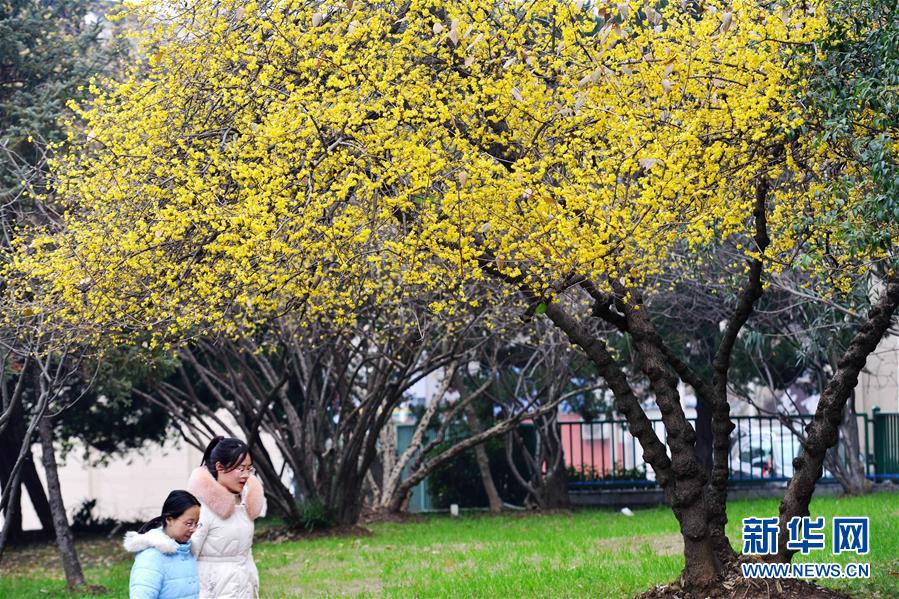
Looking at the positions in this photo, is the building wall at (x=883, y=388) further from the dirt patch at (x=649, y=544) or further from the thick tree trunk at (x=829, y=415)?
the thick tree trunk at (x=829, y=415)

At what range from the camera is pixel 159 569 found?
4785 millimetres

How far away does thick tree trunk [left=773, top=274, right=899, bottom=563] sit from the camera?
7.91m

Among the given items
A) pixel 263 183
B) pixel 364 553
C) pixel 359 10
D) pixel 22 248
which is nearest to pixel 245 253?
pixel 263 183

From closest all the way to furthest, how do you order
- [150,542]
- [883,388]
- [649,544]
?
1. [150,542]
2. [649,544]
3. [883,388]

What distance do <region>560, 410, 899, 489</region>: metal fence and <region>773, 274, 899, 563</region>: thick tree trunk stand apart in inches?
405

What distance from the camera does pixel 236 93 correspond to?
807cm

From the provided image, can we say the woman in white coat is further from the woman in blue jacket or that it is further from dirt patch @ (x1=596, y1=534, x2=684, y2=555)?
dirt patch @ (x1=596, y1=534, x2=684, y2=555)

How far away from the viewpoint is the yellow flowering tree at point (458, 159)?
24.4 feet

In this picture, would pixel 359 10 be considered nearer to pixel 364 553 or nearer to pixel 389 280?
pixel 389 280

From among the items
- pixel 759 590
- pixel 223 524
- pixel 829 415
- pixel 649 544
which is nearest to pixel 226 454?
pixel 223 524

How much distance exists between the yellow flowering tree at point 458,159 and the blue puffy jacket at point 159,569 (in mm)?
2690

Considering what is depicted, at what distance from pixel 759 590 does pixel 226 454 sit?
4302 millimetres

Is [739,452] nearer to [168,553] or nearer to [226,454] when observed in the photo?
[226,454]

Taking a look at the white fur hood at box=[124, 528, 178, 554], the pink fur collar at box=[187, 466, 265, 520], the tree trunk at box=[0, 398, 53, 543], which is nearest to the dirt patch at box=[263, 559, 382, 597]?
the tree trunk at box=[0, 398, 53, 543]
